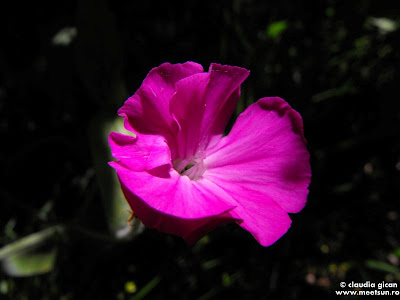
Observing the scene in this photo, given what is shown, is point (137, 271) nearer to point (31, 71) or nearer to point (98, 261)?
point (98, 261)

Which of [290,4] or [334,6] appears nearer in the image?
[290,4]

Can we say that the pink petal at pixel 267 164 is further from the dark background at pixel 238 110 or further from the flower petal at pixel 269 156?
the dark background at pixel 238 110

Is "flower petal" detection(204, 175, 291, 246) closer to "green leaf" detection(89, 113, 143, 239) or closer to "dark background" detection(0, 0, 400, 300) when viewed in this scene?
"green leaf" detection(89, 113, 143, 239)

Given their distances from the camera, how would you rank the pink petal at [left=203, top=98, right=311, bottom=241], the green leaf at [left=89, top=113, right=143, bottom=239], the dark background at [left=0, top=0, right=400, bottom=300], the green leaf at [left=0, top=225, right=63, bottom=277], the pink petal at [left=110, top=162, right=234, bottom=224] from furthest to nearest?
the dark background at [left=0, top=0, right=400, bottom=300] < the green leaf at [left=0, top=225, right=63, bottom=277] < the green leaf at [left=89, top=113, right=143, bottom=239] < the pink petal at [left=203, top=98, right=311, bottom=241] < the pink petal at [left=110, top=162, right=234, bottom=224]

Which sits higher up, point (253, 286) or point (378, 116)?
point (378, 116)

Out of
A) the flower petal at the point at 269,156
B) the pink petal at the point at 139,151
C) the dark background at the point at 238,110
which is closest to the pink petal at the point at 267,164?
the flower petal at the point at 269,156

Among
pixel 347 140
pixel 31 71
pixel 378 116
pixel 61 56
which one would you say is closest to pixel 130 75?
pixel 61 56

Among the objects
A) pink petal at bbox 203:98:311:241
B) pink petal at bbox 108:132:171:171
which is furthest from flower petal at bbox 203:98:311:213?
pink petal at bbox 108:132:171:171

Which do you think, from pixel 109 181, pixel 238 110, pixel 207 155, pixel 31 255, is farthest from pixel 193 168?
pixel 31 255
